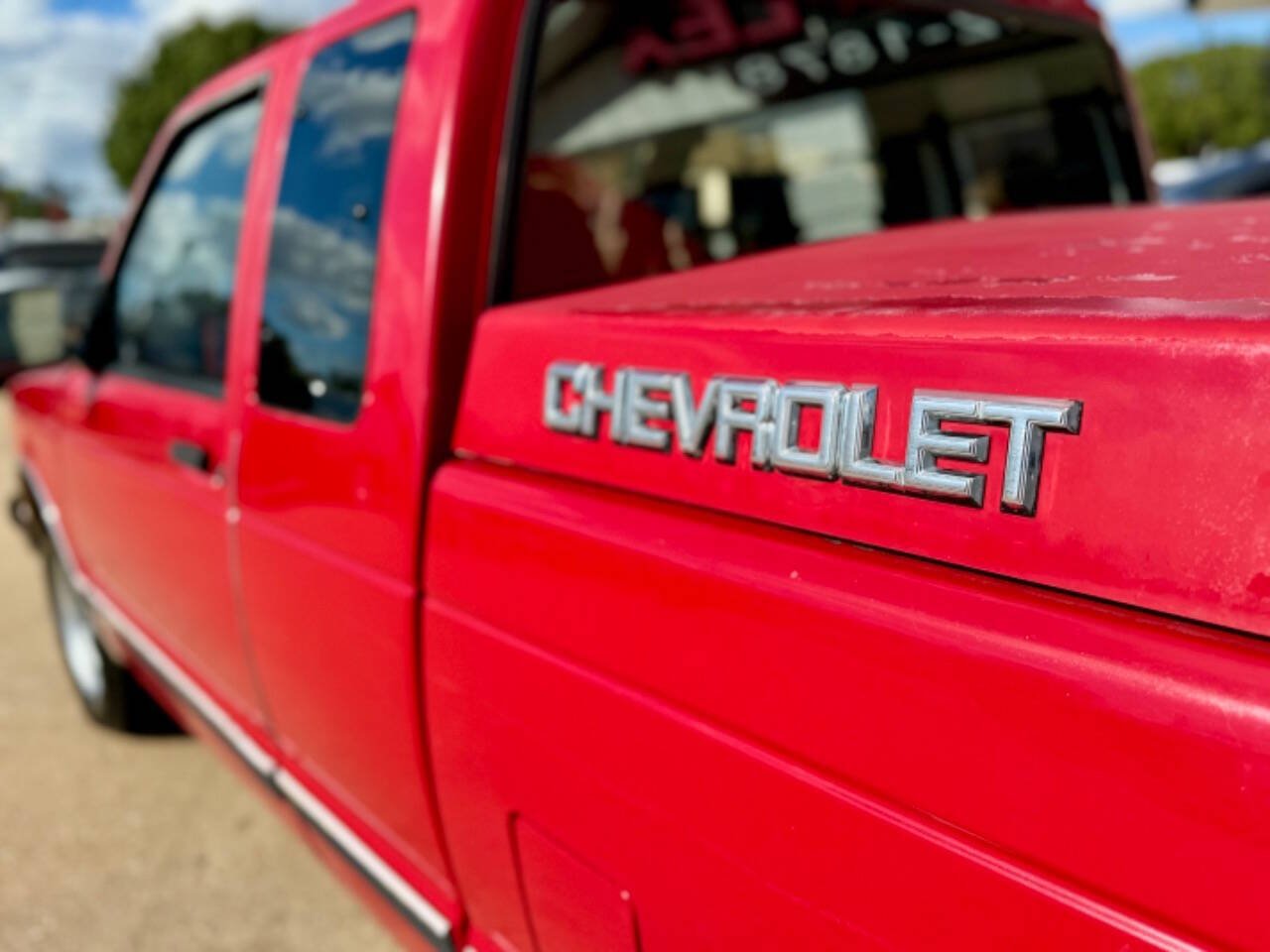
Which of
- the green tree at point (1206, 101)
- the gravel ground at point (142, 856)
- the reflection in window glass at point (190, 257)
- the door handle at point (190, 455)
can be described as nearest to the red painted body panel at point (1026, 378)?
the door handle at point (190, 455)

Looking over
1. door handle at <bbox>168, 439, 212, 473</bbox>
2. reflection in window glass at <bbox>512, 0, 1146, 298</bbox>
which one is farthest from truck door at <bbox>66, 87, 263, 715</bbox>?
reflection in window glass at <bbox>512, 0, 1146, 298</bbox>

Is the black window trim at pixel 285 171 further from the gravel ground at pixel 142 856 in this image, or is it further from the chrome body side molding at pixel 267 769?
the gravel ground at pixel 142 856

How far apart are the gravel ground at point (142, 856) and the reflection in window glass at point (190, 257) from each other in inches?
49.2

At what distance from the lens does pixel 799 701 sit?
3.35ft

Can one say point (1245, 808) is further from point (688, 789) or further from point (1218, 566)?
point (688, 789)

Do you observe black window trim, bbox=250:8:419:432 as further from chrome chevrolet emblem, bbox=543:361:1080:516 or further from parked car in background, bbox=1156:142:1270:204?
parked car in background, bbox=1156:142:1270:204

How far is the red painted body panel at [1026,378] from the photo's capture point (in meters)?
0.81

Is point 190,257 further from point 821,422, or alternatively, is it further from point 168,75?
point 168,75

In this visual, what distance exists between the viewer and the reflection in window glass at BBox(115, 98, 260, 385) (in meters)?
2.29

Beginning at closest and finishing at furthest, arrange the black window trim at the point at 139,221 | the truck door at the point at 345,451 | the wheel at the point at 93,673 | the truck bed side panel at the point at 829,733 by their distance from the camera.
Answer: the truck bed side panel at the point at 829,733 < the truck door at the point at 345,451 < the black window trim at the point at 139,221 < the wheel at the point at 93,673

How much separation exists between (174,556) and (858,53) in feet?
7.89

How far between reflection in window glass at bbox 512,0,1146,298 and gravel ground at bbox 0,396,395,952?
5.53 ft

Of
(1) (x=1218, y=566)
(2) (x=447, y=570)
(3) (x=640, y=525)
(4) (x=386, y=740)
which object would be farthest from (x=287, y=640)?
(1) (x=1218, y=566)

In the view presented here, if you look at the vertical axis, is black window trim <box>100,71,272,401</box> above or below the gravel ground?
above
